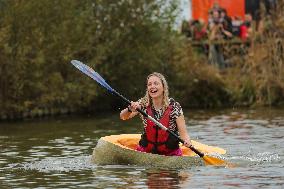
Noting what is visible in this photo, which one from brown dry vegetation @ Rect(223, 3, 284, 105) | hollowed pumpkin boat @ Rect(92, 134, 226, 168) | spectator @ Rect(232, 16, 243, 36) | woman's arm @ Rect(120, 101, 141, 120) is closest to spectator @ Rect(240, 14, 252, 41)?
spectator @ Rect(232, 16, 243, 36)

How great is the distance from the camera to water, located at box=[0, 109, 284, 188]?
15258 mm

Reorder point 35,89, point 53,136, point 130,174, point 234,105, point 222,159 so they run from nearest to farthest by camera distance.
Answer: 1. point 130,174
2. point 222,159
3. point 53,136
4. point 35,89
5. point 234,105

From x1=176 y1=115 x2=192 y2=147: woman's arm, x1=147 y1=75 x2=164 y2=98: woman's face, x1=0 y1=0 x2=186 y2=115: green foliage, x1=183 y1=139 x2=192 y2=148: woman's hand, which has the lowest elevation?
x1=183 y1=139 x2=192 y2=148: woman's hand

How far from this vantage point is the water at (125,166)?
15.3 m

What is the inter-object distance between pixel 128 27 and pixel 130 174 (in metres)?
17.7

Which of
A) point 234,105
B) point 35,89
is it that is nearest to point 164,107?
point 35,89

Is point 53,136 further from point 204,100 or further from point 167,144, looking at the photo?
point 204,100

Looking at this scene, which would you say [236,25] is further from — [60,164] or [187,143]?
[187,143]

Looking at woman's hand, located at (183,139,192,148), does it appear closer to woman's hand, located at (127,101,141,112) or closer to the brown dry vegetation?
woman's hand, located at (127,101,141,112)

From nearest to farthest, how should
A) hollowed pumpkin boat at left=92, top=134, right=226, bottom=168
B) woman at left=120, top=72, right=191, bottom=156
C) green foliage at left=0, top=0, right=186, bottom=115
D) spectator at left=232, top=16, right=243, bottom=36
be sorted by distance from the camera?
1. hollowed pumpkin boat at left=92, top=134, right=226, bottom=168
2. woman at left=120, top=72, right=191, bottom=156
3. green foliage at left=0, top=0, right=186, bottom=115
4. spectator at left=232, top=16, right=243, bottom=36

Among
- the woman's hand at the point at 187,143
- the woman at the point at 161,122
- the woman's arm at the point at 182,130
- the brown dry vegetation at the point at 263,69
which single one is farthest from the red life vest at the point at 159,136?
the brown dry vegetation at the point at 263,69

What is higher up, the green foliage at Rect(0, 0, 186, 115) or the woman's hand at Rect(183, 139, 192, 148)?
the green foliage at Rect(0, 0, 186, 115)

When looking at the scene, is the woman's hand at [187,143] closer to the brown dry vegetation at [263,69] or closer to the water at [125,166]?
the water at [125,166]

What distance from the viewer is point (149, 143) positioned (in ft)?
57.5
